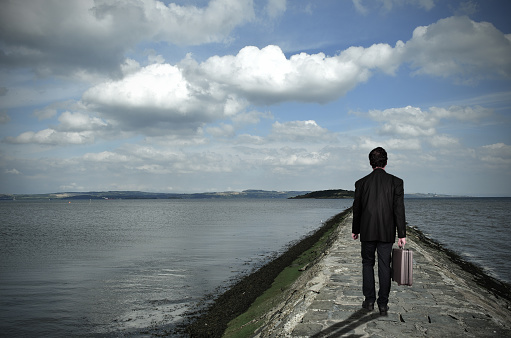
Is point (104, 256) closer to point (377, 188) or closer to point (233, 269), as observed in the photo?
point (233, 269)

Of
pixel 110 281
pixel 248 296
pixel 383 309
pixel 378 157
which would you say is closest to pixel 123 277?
pixel 110 281

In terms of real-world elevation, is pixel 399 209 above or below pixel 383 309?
above

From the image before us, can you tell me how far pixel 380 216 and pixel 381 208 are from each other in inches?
5.3

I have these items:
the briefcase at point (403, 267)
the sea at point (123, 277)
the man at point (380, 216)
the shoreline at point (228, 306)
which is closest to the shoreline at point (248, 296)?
the shoreline at point (228, 306)

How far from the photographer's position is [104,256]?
2308 centimetres

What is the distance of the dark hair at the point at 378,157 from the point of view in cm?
637

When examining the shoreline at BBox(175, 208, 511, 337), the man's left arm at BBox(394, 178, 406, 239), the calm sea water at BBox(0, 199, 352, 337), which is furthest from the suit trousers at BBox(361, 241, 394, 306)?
the calm sea water at BBox(0, 199, 352, 337)

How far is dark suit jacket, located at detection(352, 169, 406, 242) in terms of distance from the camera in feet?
19.8

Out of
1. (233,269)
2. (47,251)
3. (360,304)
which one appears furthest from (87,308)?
(47,251)

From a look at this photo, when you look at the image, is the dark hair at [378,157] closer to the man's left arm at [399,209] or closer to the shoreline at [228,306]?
the man's left arm at [399,209]

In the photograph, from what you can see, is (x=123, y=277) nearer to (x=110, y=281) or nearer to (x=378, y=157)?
(x=110, y=281)

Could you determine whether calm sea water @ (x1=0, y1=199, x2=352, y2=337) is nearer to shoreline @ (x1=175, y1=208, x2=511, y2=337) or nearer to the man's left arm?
shoreline @ (x1=175, y1=208, x2=511, y2=337)

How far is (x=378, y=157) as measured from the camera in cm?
639

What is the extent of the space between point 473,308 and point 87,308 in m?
11.0
